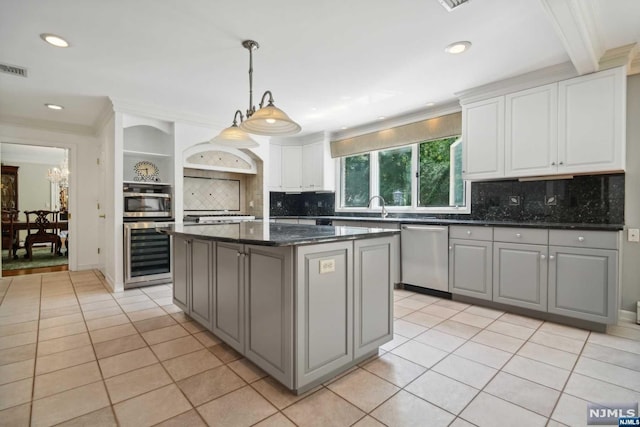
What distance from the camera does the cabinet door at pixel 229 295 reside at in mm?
2052

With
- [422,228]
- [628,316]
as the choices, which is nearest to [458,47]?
[422,228]

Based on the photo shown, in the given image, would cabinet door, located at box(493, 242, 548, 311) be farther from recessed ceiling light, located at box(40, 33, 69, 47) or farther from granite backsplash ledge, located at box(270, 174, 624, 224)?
recessed ceiling light, located at box(40, 33, 69, 47)

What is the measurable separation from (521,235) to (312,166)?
3.58 meters

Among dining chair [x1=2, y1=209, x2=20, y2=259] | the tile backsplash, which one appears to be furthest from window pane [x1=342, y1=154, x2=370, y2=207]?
dining chair [x1=2, y1=209, x2=20, y2=259]

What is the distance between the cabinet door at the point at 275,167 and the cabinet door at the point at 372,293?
12.6 ft

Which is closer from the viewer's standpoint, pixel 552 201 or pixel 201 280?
pixel 201 280

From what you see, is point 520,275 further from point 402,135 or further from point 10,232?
point 10,232

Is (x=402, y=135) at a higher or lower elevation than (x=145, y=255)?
higher

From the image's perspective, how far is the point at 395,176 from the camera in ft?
15.9

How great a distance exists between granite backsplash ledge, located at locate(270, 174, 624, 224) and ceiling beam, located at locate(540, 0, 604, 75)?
3.47 feet

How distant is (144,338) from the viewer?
8.15 feet

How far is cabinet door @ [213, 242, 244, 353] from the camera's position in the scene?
6.73 ft

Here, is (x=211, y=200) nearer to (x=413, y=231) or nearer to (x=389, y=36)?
(x=413, y=231)

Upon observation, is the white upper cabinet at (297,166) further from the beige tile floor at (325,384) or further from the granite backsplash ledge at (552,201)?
the beige tile floor at (325,384)
